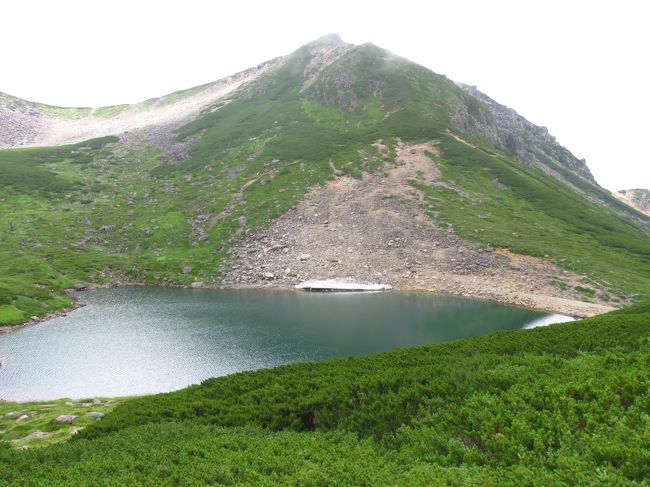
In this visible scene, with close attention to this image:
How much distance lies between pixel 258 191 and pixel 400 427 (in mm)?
99328

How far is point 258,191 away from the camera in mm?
111375

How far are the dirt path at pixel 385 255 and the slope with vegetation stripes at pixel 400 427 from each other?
158ft

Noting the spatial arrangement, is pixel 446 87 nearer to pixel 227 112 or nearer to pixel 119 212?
pixel 227 112

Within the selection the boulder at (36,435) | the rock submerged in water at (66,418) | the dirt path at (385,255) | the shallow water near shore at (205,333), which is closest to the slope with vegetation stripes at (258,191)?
the dirt path at (385,255)

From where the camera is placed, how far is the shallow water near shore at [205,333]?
128ft

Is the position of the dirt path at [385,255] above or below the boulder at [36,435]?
above

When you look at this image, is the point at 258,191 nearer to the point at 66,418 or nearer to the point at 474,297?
the point at 474,297

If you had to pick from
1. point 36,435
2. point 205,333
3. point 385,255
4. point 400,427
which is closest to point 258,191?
point 385,255

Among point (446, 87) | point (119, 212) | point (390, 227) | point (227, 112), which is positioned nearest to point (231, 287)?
point (390, 227)

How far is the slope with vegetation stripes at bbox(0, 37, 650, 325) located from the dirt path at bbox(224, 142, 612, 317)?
442 cm

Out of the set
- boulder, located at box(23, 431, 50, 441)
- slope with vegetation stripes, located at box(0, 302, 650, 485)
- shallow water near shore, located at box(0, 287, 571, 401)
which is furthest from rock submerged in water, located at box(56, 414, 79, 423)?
shallow water near shore, located at box(0, 287, 571, 401)

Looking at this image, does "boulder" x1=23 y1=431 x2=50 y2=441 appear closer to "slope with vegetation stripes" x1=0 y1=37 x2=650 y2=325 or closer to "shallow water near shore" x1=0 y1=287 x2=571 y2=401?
"shallow water near shore" x1=0 y1=287 x2=571 y2=401

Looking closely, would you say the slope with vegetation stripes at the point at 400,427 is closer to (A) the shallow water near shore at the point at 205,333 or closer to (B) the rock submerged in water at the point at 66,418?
(B) the rock submerged in water at the point at 66,418

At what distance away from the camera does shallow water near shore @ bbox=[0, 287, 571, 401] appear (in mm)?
38938
